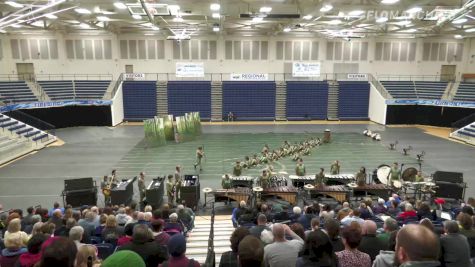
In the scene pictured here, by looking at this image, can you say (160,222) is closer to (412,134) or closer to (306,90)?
Answer: (412,134)

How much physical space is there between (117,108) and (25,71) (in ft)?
36.6

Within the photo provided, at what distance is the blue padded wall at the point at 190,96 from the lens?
41438mm

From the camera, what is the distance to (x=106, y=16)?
1113 inches

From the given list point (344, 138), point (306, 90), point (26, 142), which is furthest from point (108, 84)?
point (344, 138)

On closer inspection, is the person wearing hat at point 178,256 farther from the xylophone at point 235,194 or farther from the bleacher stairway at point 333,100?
the bleacher stairway at point 333,100

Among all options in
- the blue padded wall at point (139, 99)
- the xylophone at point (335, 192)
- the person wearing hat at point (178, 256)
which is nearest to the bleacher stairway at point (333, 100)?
the blue padded wall at point (139, 99)

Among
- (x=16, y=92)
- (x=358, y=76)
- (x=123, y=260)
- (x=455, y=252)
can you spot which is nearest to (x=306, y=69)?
(x=358, y=76)

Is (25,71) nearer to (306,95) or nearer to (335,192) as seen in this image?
(306,95)

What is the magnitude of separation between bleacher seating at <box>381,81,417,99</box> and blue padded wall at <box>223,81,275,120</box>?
13.5 meters

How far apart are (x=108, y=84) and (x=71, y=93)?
399 cm

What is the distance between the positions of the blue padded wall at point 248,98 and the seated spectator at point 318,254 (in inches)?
1490

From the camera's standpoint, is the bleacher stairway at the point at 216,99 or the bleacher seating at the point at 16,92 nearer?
the bleacher seating at the point at 16,92

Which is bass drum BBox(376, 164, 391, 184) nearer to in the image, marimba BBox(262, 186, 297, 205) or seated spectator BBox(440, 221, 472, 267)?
marimba BBox(262, 186, 297, 205)

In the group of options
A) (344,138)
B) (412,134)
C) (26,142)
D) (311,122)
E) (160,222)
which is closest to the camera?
(160,222)
